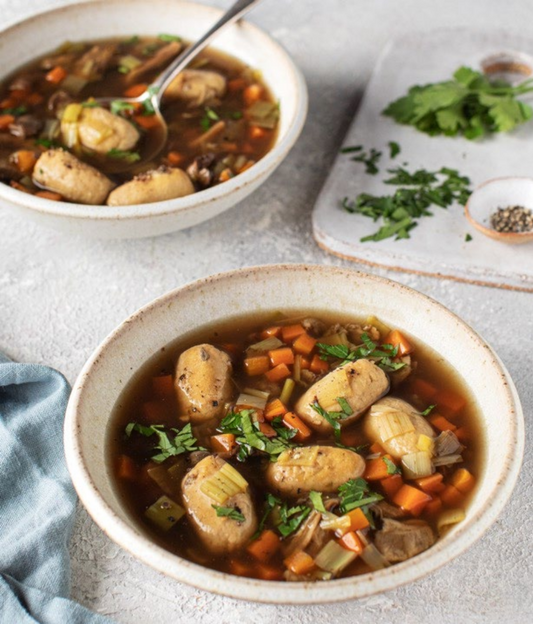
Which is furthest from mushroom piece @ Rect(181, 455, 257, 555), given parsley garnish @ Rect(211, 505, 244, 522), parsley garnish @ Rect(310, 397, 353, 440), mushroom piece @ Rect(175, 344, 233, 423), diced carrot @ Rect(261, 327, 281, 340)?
diced carrot @ Rect(261, 327, 281, 340)

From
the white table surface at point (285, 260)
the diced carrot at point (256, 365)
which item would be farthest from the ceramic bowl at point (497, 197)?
the diced carrot at point (256, 365)

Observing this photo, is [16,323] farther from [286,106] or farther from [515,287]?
[515,287]

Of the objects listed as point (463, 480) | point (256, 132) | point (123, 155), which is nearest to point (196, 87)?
point (256, 132)

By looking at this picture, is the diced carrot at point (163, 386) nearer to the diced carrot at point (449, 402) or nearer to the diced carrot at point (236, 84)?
the diced carrot at point (449, 402)

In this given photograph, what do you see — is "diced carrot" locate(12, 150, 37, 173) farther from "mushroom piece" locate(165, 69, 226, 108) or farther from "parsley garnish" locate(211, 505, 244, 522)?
"parsley garnish" locate(211, 505, 244, 522)

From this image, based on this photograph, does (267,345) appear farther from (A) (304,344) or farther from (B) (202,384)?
(B) (202,384)

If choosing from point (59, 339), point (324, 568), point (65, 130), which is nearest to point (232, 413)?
point (324, 568)
